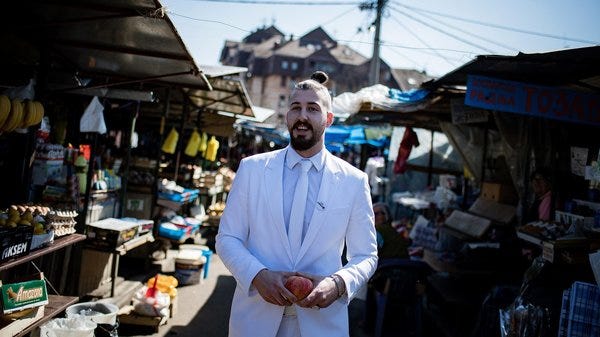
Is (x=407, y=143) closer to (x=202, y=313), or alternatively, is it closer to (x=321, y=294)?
(x=202, y=313)

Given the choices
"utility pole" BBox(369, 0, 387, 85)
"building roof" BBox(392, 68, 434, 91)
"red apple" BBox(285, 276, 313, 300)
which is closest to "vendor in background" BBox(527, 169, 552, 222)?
"red apple" BBox(285, 276, 313, 300)

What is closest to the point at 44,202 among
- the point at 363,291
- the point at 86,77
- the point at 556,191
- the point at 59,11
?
the point at 86,77

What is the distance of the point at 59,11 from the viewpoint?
341cm

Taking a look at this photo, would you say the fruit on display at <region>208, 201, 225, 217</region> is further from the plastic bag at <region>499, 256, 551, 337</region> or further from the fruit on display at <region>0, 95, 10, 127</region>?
the plastic bag at <region>499, 256, 551, 337</region>

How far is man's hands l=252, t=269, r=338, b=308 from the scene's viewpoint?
190cm

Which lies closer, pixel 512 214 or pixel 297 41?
pixel 512 214

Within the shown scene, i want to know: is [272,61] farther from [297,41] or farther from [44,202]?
[44,202]

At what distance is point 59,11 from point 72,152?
283 cm

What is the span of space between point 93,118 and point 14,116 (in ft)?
4.72

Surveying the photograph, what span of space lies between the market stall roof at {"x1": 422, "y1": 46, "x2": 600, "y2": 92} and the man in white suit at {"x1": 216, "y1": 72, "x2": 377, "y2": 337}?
214cm

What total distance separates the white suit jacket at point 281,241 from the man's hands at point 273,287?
47mm

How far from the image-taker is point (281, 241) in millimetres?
2143

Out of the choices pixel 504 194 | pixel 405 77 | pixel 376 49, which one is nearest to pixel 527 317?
pixel 504 194

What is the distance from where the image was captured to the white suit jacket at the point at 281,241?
2064 millimetres
